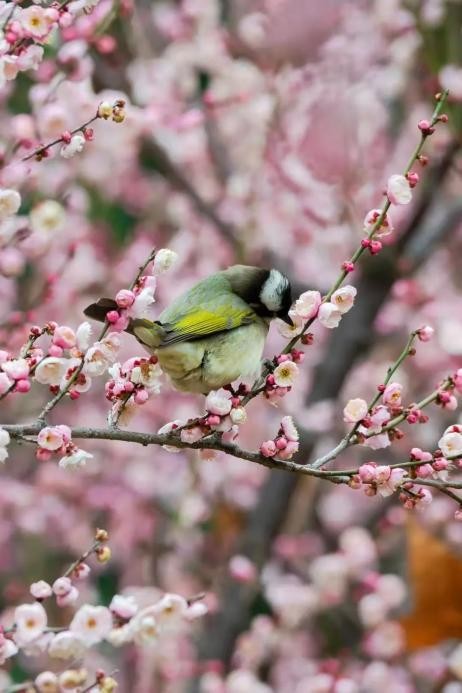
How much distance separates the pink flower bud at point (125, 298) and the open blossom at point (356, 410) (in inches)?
25.8

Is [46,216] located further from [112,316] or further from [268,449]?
[268,449]

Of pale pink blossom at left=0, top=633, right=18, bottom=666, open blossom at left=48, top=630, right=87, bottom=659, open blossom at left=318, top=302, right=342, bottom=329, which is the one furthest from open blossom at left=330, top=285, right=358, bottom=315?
pale pink blossom at left=0, top=633, right=18, bottom=666

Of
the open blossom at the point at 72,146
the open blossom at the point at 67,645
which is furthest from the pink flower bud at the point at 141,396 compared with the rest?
the open blossom at the point at 72,146

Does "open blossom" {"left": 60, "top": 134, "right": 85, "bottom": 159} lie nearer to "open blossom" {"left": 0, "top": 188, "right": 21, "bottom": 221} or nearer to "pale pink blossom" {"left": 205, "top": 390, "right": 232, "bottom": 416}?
"open blossom" {"left": 0, "top": 188, "right": 21, "bottom": 221}

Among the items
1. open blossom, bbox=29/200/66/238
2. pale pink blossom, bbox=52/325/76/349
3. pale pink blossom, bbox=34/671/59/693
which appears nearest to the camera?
pale pink blossom, bbox=34/671/59/693

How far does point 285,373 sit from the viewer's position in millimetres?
2680

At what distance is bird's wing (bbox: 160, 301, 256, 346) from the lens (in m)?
3.16

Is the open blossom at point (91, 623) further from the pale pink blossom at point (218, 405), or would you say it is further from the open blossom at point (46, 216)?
the open blossom at point (46, 216)

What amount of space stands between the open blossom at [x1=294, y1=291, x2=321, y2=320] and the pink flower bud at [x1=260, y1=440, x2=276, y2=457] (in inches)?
14.8

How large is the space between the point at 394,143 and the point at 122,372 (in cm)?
459

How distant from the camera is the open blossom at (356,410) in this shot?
2658mm

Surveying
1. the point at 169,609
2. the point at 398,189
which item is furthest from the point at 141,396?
the point at 398,189

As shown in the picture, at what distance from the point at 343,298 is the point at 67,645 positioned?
1.21 m

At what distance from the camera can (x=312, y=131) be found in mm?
6516
